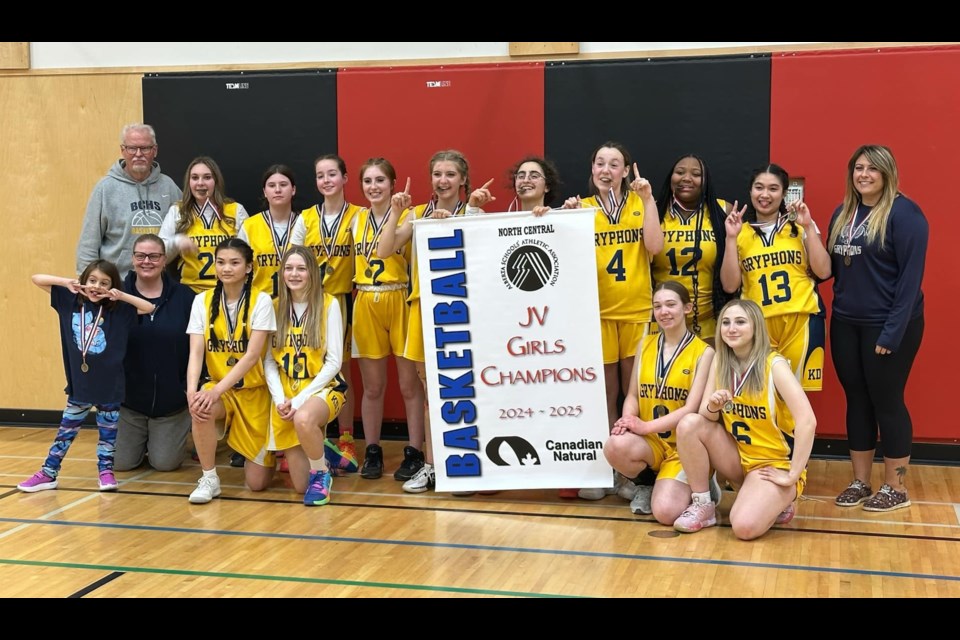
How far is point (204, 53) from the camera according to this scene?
6617mm

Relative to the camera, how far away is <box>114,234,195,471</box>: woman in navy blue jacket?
216 inches

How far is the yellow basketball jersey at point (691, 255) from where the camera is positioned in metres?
5.04

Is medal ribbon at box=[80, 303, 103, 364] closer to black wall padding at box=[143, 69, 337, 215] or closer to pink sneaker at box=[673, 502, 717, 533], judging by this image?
black wall padding at box=[143, 69, 337, 215]

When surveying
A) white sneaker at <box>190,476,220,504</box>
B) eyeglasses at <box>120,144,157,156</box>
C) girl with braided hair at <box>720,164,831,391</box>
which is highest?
eyeglasses at <box>120,144,157,156</box>

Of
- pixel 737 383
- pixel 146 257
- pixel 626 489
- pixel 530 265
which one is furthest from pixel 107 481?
pixel 737 383

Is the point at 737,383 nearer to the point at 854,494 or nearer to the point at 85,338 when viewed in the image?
the point at 854,494

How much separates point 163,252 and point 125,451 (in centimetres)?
120

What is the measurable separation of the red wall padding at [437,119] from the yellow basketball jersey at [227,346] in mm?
1358

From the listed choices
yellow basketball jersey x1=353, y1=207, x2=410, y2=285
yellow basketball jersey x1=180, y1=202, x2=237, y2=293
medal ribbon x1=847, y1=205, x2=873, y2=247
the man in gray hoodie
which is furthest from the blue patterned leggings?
medal ribbon x1=847, y1=205, x2=873, y2=247

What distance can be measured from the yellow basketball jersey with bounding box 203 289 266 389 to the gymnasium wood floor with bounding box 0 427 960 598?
2.06 ft

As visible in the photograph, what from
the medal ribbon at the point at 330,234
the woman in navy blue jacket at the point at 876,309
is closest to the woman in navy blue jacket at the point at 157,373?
the medal ribbon at the point at 330,234

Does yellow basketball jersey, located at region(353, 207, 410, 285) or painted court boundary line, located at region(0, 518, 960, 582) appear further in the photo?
yellow basketball jersey, located at region(353, 207, 410, 285)

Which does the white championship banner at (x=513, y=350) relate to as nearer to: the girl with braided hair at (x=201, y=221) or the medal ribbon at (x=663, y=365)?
the medal ribbon at (x=663, y=365)

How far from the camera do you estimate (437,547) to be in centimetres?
418
